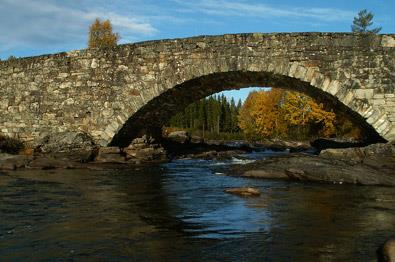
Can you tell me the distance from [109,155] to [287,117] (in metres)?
31.4

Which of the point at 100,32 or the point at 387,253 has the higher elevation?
the point at 100,32

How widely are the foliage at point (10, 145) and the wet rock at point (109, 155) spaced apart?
10.8 feet

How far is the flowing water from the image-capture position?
15.3 feet

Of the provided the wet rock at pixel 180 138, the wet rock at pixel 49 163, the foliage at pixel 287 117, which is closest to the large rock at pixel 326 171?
the wet rock at pixel 49 163

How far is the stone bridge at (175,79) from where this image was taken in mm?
13062

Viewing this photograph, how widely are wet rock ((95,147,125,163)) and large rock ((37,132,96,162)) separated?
0.29 meters

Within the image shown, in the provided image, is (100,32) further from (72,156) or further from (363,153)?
(363,153)

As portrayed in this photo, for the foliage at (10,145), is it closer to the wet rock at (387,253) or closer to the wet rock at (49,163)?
the wet rock at (49,163)

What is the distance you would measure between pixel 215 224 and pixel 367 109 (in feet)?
28.5

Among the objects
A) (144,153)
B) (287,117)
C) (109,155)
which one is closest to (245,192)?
(109,155)

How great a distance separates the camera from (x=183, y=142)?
24219 millimetres

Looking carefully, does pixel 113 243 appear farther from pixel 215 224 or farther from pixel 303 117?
pixel 303 117

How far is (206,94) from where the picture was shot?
56.6ft

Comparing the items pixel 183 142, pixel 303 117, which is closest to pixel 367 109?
pixel 183 142
